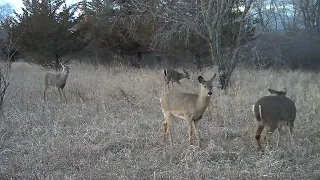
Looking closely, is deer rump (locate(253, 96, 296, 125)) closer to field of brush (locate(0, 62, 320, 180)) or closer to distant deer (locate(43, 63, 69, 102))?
field of brush (locate(0, 62, 320, 180))

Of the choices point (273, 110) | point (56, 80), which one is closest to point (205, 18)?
point (56, 80)

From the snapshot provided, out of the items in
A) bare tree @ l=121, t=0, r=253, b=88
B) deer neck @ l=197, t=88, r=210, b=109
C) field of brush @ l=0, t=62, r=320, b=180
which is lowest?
field of brush @ l=0, t=62, r=320, b=180

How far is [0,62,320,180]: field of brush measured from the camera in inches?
182

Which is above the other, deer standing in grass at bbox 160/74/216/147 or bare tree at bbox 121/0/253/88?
bare tree at bbox 121/0/253/88

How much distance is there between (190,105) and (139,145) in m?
0.98

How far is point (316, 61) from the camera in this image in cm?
2295

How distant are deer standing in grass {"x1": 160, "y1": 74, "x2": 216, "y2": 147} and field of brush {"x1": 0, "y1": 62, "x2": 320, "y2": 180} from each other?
295 mm

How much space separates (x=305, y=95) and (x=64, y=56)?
55.0 ft

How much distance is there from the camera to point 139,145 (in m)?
5.79

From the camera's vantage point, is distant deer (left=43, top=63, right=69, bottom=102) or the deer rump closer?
the deer rump

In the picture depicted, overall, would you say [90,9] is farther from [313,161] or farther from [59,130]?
[313,161]

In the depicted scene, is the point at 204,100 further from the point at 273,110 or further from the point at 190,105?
the point at 273,110

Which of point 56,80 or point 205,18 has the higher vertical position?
point 205,18

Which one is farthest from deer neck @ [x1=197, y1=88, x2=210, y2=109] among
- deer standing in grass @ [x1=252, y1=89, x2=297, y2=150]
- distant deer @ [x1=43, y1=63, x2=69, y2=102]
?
distant deer @ [x1=43, y1=63, x2=69, y2=102]
